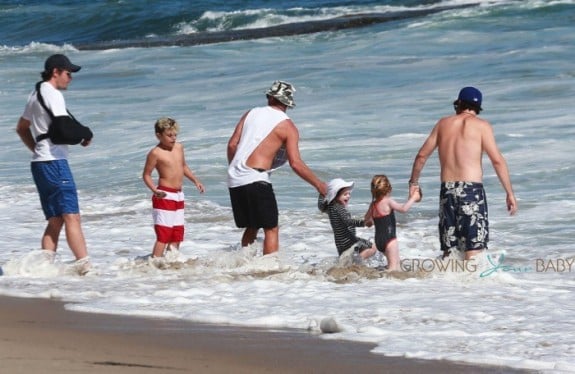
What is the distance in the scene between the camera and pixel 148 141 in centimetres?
1694

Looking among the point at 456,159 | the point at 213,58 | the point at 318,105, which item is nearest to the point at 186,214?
the point at 456,159

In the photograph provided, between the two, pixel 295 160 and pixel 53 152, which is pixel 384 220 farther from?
pixel 53 152

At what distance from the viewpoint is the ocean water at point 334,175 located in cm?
709

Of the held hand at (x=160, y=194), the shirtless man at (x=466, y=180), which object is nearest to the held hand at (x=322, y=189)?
the shirtless man at (x=466, y=180)

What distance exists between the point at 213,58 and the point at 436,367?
23.0 meters

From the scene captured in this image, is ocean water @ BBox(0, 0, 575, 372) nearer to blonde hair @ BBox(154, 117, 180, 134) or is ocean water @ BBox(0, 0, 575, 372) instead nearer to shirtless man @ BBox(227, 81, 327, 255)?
shirtless man @ BBox(227, 81, 327, 255)

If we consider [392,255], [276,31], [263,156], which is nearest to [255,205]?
[263,156]

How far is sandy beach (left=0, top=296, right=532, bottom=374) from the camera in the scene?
17.8 ft

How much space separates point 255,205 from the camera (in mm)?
8344

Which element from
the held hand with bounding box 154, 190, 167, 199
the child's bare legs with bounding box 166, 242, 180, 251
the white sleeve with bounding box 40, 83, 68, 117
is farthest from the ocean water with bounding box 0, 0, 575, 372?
the white sleeve with bounding box 40, 83, 68, 117

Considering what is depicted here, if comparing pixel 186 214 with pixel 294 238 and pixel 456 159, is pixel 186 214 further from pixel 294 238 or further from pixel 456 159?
pixel 456 159

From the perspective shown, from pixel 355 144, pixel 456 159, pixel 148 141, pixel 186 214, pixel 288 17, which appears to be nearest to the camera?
pixel 456 159

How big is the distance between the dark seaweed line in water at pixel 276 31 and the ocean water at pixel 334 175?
0.46ft

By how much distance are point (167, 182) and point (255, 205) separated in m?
0.93
